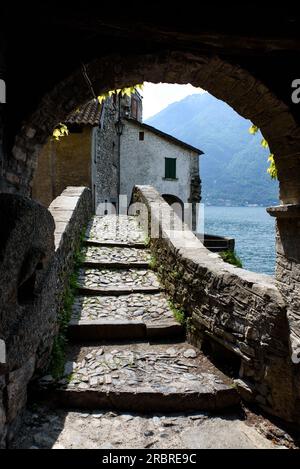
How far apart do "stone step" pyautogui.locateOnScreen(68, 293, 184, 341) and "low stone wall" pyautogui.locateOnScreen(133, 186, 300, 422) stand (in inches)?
13.3

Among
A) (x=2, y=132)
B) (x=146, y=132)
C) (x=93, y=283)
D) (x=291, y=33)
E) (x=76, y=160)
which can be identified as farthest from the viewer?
(x=146, y=132)

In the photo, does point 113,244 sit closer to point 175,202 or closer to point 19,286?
point 19,286

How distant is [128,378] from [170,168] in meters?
19.2

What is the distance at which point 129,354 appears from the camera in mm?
4141

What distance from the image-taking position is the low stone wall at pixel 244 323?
10.4 feet

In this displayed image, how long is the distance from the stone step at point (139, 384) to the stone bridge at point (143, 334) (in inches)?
0.4

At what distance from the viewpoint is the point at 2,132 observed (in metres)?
2.67

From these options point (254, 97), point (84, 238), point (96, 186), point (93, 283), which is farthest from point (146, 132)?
point (254, 97)

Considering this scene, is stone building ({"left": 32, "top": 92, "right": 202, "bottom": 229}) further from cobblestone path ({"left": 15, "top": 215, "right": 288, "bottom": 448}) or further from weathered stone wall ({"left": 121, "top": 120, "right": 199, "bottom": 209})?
cobblestone path ({"left": 15, "top": 215, "right": 288, "bottom": 448})

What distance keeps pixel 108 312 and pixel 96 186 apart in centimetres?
1039

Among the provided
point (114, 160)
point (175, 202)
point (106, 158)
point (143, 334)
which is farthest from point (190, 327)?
point (175, 202)

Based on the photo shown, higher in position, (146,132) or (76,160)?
(146,132)

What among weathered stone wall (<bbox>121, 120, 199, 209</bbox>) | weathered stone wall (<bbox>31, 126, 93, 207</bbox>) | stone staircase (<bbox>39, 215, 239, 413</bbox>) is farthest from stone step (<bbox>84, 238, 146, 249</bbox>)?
weathered stone wall (<bbox>121, 120, 199, 209</bbox>)

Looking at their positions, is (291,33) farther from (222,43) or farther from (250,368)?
(250,368)
